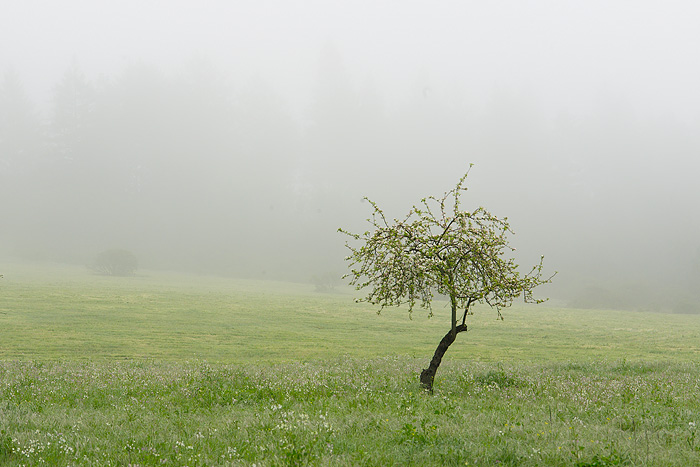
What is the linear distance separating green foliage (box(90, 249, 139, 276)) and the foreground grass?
10283cm

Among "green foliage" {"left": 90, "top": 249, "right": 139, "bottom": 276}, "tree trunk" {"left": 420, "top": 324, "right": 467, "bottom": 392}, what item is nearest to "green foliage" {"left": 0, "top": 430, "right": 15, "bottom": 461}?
"tree trunk" {"left": 420, "top": 324, "right": 467, "bottom": 392}

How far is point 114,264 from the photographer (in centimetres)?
10950

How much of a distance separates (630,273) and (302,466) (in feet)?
581

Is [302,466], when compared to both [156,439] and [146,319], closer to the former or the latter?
[156,439]

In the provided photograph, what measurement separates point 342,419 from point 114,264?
114 meters

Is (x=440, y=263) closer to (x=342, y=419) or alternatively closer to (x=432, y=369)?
(x=432, y=369)

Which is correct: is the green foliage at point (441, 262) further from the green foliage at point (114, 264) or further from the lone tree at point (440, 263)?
the green foliage at point (114, 264)

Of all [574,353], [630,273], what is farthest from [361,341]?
[630,273]

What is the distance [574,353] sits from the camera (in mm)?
31109

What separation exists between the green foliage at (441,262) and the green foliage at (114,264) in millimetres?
110060

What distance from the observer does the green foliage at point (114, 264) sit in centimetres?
10938

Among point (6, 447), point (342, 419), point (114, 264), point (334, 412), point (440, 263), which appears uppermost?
point (440, 263)

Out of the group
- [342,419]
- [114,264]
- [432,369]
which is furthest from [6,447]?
[114,264]

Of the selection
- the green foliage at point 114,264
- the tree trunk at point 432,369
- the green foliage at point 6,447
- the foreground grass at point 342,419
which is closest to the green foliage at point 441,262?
the tree trunk at point 432,369
